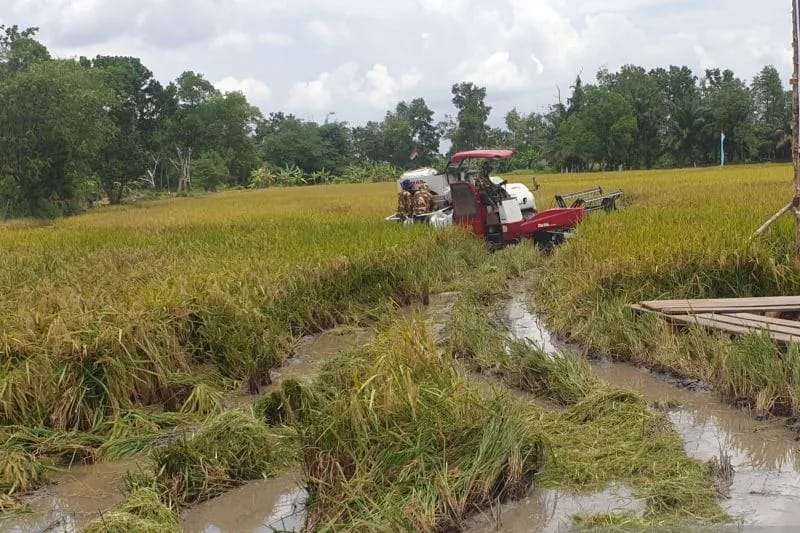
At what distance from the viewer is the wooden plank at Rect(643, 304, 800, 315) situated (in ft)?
19.0

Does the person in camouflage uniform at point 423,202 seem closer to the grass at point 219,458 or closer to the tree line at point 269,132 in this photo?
the tree line at point 269,132

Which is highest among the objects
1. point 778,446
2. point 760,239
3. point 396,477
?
point 760,239

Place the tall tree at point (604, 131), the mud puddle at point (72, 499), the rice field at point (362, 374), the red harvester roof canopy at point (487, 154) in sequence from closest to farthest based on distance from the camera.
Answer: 1. the rice field at point (362, 374)
2. the mud puddle at point (72, 499)
3. the red harvester roof canopy at point (487, 154)
4. the tall tree at point (604, 131)

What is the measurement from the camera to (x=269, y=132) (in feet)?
268

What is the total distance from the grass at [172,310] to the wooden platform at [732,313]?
3.20m

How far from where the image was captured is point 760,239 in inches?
286

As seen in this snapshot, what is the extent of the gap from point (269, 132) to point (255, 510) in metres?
81.3

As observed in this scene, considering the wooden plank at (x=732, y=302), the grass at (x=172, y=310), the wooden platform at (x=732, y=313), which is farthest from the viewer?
the wooden plank at (x=732, y=302)

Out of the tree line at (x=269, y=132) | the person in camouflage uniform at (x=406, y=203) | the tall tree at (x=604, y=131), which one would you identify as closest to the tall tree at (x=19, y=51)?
the tree line at (x=269, y=132)

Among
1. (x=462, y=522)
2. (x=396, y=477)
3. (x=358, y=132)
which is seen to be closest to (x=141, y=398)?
(x=396, y=477)

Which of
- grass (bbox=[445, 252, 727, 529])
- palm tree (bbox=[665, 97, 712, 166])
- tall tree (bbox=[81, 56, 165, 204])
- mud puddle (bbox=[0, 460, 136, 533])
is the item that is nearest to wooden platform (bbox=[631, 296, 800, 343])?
grass (bbox=[445, 252, 727, 529])

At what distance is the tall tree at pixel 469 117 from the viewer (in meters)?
62.9

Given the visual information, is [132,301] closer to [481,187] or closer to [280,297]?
[280,297]

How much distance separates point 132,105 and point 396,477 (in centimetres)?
3556
